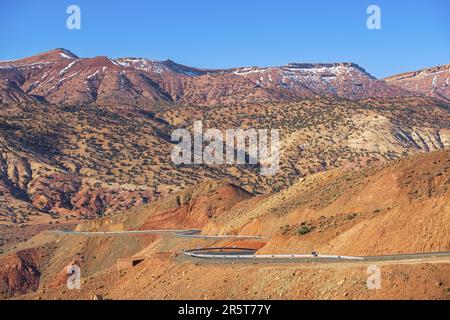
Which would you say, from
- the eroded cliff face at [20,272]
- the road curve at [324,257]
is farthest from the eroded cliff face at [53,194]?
the road curve at [324,257]

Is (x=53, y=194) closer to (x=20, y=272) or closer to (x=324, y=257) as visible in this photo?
(x=20, y=272)

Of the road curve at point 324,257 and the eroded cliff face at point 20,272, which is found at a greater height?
the road curve at point 324,257

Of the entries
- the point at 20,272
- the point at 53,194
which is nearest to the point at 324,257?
the point at 20,272

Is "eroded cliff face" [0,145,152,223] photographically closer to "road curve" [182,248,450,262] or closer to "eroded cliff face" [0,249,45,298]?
"eroded cliff face" [0,249,45,298]

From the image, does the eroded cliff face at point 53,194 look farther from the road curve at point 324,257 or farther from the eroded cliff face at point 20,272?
the road curve at point 324,257

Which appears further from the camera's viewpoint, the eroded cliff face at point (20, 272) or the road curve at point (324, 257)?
the eroded cliff face at point (20, 272)

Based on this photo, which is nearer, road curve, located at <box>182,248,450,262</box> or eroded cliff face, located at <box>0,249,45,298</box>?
road curve, located at <box>182,248,450,262</box>

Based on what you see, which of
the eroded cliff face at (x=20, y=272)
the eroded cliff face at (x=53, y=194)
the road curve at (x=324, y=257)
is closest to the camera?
the road curve at (x=324, y=257)

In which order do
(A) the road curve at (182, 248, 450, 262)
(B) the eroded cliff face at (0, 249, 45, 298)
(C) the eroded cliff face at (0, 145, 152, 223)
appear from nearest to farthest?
(A) the road curve at (182, 248, 450, 262) < (B) the eroded cliff face at (0, 249, 45, 298) < (C) the eroded cliff face at (0, 145, 152, 223)

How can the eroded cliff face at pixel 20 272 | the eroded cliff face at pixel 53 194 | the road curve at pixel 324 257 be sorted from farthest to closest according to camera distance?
the eroded cliff face at pixel 53 194 → the eroded cliff face at pixel 20 272 → the road curve at pixel 324 257

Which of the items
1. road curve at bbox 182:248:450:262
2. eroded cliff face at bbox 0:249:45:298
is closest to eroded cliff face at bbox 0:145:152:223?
eroded cliff face at bbox 0:249:45:298

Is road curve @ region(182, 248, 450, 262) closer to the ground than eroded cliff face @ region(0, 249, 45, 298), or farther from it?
farther from it
